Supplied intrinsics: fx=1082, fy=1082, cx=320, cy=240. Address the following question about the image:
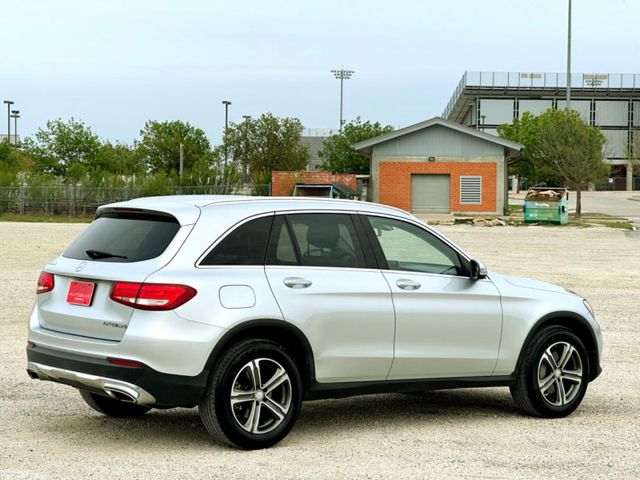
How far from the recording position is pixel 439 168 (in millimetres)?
59375

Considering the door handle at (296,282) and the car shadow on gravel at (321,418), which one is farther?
the car shadow on gravel at (321,418)

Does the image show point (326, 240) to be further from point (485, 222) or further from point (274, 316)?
point (485, 222)

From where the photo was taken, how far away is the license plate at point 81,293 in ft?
22.3

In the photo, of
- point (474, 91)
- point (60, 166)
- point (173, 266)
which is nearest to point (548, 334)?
point (173, 266)

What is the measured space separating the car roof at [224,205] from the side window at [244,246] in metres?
0.10

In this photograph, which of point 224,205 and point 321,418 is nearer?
point 224,205

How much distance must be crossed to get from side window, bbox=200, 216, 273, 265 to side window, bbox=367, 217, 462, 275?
35.9 inches

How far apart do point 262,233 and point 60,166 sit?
7001cm

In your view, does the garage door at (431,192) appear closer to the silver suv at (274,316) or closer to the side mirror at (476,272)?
the silver suv at (274,316)

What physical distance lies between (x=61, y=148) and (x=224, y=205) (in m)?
70.3

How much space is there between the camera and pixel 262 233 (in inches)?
279

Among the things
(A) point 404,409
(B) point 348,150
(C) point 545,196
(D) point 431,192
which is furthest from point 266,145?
(A) point 404,409

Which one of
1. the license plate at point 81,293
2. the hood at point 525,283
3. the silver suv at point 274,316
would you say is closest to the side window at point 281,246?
the silver suv at point 274,316

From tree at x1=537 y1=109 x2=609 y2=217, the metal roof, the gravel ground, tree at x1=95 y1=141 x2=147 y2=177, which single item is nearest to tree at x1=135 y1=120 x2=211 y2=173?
tree at x1=95 y1=141 x2=147 y2=177
